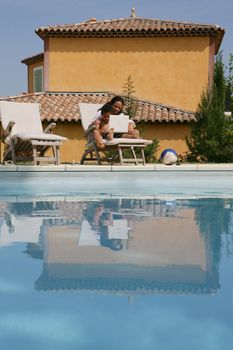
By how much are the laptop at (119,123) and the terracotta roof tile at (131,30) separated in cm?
917

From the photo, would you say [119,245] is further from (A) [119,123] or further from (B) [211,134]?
(B) [211,134]

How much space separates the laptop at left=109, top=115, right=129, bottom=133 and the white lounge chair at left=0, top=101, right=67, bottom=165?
43.1 inches

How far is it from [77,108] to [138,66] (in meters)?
2.93

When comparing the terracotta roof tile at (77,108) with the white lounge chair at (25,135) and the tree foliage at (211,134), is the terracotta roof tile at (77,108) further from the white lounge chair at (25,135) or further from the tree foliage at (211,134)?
the white lounge chair at (25,135)

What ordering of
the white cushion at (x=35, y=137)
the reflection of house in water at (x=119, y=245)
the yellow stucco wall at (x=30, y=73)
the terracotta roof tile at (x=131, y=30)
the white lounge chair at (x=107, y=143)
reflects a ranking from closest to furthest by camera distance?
the reflection of house in water at (x=119, y=245), the white cushion at (x=35, y=137), the white lounge chair at (x=107, y=143), the terracotta roof tile at (x=131, y=30), the yellow stucco wall at (x=30, y=73)

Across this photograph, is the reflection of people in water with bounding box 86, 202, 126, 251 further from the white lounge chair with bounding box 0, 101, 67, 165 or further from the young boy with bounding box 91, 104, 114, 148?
the young boy with bounding box 91, 104, 114, 148

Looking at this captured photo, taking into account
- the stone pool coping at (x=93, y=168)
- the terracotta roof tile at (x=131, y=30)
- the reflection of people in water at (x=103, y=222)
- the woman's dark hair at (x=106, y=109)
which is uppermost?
the terracotta roof tile at (x=131, y=30)

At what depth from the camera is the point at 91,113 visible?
1102 centimetres

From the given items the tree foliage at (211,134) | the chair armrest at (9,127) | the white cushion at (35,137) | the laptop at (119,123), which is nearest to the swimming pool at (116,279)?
the white cushion at (35,137)

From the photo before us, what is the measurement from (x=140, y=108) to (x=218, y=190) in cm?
947

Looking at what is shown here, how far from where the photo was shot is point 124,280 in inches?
116

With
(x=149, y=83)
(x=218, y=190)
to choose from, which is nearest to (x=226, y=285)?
(x=218, y=190)

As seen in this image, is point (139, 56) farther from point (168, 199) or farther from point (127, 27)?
point (168, 199)

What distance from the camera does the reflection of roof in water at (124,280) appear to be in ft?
9.05
